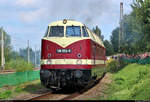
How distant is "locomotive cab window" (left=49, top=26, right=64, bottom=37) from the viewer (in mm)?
15211

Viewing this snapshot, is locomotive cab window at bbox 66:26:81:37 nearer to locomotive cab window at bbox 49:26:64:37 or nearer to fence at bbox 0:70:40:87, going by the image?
locomotive cab window at bbox 49:26:64:37

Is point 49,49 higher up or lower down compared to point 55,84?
higher up

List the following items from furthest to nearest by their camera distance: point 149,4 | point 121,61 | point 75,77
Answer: point 121,61, point 149,4, point 75,77

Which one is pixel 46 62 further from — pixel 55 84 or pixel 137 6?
pixel 137 6

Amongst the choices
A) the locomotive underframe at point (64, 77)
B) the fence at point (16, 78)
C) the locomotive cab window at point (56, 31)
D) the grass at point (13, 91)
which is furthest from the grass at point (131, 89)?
the fence at point (16, 78)

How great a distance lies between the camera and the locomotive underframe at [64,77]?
1437cm

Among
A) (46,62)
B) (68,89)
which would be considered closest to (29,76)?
(68,89)

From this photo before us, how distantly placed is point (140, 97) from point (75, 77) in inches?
168

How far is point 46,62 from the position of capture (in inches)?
583

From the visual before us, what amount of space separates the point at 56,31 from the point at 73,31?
3.22ft

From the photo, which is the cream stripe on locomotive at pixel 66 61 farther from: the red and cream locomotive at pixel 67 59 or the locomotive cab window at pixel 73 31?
the locomotive cab window at pixel 73 31

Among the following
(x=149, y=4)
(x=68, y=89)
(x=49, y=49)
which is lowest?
(x=68, y=89)

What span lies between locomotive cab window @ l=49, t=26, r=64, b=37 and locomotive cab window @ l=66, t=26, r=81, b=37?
1.12ft

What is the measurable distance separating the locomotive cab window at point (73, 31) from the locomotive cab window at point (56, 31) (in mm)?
341
